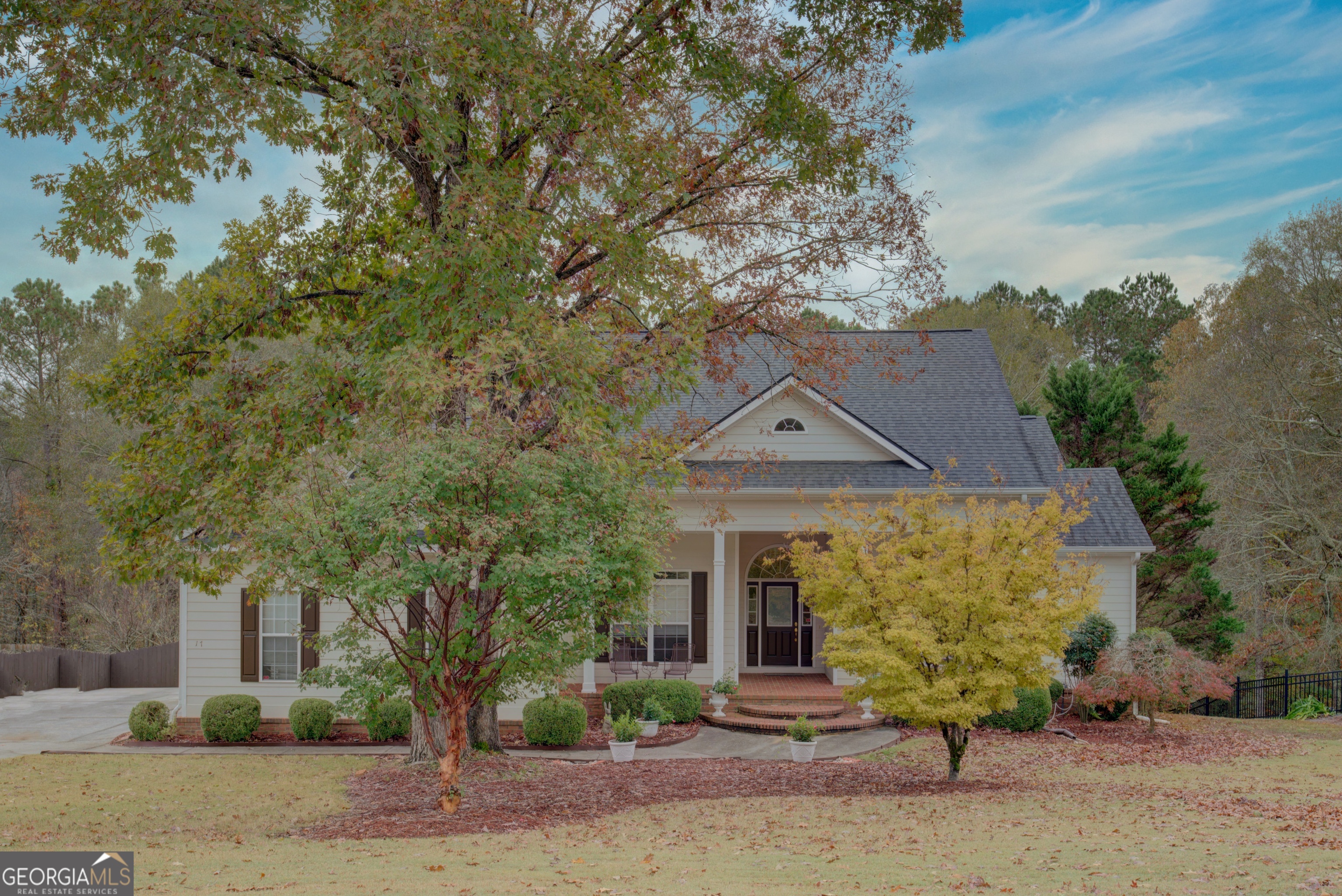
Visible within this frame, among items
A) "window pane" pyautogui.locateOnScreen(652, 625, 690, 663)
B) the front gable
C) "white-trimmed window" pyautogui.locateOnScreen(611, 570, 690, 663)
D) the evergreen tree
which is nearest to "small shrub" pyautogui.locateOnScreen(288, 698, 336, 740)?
"white-trimmed window" pyautogui.locateOnScreen(611, 570, 690, 663)

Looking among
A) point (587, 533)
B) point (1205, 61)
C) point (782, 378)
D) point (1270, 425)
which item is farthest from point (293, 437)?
point (1270, 425)

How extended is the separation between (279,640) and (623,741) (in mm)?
6668

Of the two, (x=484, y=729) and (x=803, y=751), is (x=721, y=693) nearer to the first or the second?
(x=803, y=751)

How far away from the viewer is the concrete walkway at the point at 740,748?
47.3 ft

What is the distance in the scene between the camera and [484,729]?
45.0 ft

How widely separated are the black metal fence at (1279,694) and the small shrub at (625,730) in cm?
1439

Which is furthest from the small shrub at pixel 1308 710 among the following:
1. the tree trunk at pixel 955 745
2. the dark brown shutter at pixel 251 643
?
the dark brown shutter at pixel 251 643

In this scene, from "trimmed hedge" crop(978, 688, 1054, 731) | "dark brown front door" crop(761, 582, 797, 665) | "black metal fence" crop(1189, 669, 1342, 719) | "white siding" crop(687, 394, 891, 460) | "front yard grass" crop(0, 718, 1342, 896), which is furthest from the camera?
"black metal fence" crop(1189, 669, 1342, 719)

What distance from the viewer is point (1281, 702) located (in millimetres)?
22609

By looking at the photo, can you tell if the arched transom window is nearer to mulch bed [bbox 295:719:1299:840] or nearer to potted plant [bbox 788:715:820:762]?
mulch bed [bbox 295:719:1299:840]

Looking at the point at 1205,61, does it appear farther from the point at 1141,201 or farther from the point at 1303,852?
the point at 1303,852

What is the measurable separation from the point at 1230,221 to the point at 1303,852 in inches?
959

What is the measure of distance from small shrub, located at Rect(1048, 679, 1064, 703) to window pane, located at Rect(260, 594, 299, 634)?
526 inches

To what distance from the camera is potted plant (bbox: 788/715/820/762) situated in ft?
44.9
